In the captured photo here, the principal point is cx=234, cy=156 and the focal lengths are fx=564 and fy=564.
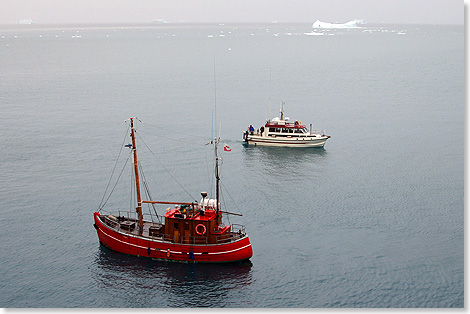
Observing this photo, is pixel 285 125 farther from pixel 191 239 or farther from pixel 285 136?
pixel 191 239

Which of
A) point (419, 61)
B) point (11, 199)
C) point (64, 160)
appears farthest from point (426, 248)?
point (419, 61)

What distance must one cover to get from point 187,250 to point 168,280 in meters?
2.90

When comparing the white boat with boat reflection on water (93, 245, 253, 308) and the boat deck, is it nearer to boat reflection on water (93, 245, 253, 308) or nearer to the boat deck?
the boat deck

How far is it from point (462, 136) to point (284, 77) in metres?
70.3

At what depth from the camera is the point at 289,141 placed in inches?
2891

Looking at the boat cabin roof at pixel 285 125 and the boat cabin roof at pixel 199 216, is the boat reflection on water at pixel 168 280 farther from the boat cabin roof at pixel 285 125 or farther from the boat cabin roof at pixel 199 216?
the boat cabin roof at pixel 285 125

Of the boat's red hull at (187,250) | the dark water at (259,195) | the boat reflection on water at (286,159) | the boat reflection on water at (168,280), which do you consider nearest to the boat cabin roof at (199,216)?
the boat's red hull at (187,250)

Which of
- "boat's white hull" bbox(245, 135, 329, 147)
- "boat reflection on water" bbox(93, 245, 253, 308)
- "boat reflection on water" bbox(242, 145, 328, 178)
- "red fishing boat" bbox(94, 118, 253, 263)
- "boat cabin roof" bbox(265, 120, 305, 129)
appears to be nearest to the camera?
"boat reflection on water" bbox(93, 245, 253, 308)

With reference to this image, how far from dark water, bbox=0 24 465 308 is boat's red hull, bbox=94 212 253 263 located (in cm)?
78

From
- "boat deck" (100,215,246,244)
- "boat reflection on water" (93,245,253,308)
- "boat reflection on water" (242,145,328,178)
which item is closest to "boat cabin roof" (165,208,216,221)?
"boat deck" (100,215,246,244)

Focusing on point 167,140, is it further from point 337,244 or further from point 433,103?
point 433,103

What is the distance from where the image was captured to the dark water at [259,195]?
38.8 metres

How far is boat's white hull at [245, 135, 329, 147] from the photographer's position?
241 feet

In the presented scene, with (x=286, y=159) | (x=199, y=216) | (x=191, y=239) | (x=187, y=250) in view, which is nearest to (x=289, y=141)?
(x=286, y=159)
